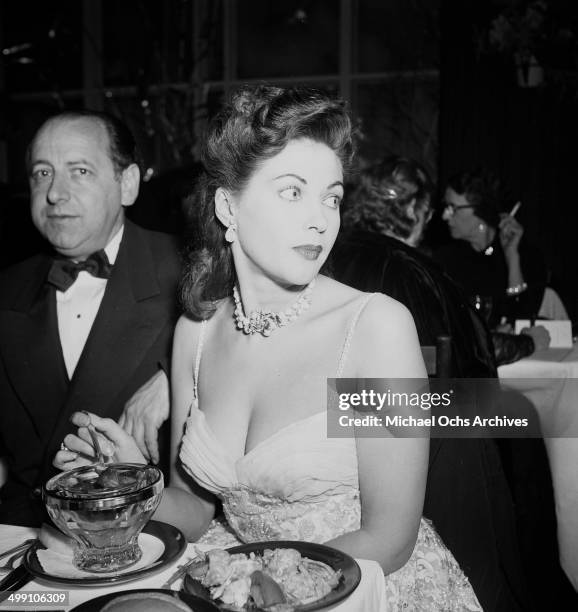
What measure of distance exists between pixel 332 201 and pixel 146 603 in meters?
0.97

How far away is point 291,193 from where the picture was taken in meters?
1.59

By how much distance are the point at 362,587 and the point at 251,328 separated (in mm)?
832

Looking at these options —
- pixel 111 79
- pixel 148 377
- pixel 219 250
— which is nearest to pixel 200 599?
pixel 219 250

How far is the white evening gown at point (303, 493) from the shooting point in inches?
65.2

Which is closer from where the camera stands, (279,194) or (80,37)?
(279,194)

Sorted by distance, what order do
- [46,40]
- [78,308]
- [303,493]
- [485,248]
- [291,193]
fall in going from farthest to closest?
[46,40]
[485,248]
[78,308]
[303,493]
[291,193]

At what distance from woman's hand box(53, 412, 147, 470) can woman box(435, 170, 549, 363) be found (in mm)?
3674

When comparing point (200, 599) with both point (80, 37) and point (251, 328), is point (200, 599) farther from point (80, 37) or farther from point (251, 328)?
point (80, 37)

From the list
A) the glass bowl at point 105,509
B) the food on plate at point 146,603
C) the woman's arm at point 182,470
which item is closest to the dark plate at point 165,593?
the food on plate at point 146,603

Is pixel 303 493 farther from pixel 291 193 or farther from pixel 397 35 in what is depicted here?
pixel 397 35

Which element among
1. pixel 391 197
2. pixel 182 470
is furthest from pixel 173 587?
pixel 391 197

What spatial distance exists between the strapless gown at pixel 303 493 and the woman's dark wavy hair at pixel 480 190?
12.0ft

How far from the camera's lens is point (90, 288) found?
2.51 meters

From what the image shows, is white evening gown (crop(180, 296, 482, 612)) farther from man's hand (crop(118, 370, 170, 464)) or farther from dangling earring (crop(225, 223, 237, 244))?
dangling earring (crop(225, 223, 237, 244))
